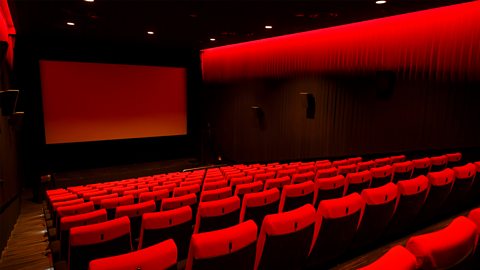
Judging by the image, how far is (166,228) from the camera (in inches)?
98.3

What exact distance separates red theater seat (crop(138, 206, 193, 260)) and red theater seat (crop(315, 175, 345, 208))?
4.91 ft

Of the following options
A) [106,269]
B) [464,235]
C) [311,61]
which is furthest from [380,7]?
[106,269]

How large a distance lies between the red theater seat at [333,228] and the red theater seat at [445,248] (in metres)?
0.77

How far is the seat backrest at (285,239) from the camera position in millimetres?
1909

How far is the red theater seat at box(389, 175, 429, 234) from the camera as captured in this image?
2.68m

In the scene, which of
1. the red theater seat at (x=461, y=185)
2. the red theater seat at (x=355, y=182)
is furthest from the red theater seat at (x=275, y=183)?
the red theater seat at (x=461, y=185)

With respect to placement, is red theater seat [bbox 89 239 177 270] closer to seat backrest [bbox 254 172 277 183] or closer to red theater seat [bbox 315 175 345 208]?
red theater seat [bbox 315 175 345 208]

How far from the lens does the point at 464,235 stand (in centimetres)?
139

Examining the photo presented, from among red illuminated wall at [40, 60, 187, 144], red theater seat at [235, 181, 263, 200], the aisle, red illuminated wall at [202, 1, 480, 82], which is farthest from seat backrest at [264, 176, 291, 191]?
red illuminated wall at [40, 60, 187, 144]

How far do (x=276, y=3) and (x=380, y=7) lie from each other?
214 centimetres

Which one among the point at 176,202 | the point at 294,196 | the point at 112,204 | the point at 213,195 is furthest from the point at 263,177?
the point at 112,204

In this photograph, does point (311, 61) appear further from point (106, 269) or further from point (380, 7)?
point (106, 269)

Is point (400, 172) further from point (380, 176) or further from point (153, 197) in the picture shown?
point (153, 197)

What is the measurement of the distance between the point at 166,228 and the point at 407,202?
2014mm
